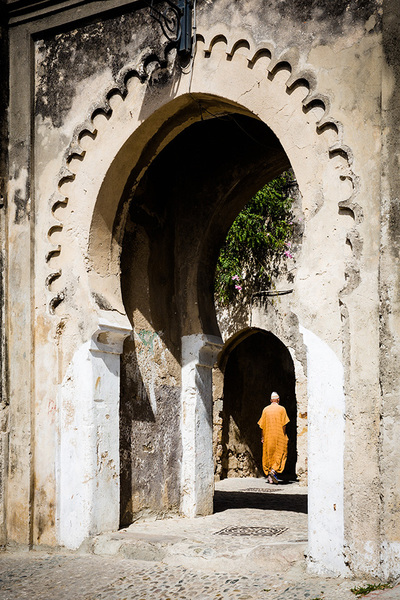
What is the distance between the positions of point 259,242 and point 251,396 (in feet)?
12.0

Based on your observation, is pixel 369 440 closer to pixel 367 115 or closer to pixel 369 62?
pixel 367 115

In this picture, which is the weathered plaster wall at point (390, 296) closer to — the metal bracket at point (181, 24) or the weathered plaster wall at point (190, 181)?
the weathered plaster wall at point (190, 181)

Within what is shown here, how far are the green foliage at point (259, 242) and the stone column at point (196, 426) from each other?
5.41 metres

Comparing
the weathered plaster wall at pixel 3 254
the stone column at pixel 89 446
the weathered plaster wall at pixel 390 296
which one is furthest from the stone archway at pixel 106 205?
the weathered plaster wall at pixel 390 296

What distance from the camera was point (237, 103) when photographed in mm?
5812

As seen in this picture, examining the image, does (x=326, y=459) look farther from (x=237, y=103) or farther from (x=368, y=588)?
(x=237, y=103)

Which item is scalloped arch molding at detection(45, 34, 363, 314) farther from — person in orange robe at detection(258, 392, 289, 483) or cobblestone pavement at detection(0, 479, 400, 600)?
person in orange robe at detection(258, 392, 289, 483)

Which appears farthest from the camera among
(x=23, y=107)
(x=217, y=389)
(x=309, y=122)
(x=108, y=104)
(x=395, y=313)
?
(x=217, y=389)

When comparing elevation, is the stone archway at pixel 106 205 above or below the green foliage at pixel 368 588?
above

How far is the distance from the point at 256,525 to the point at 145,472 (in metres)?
1.14

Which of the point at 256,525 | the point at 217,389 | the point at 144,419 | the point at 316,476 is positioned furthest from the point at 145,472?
the point at 217,389

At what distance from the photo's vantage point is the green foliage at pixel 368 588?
15.0 ft

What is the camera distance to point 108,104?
6.35m

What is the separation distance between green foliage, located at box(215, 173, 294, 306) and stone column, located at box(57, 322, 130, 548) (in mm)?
6684
